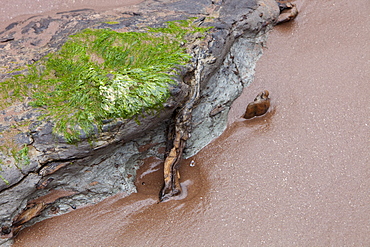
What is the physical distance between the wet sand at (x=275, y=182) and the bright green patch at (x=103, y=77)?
32.3 inches

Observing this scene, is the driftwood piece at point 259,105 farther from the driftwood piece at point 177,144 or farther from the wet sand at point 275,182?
the driftwood piece at point 177,144

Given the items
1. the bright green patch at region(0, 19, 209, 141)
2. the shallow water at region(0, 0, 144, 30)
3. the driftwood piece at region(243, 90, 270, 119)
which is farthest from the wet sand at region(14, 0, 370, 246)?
the shallow water at region(0, 0, 144, 30)

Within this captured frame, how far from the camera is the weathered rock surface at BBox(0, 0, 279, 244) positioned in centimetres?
274

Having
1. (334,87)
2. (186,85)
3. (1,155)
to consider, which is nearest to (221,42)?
(186,85)

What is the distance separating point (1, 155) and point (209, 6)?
263 cm

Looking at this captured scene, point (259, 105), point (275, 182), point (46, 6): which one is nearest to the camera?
point (275, 182)

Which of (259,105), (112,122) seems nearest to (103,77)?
(112,122)

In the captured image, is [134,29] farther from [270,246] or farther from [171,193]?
[270,246]

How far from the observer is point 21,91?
9.89ft

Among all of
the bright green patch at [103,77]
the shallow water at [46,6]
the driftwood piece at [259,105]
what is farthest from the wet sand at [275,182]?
the shallow water at [46,6]

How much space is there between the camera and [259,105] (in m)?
3.31

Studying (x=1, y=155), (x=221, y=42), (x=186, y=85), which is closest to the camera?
(x=1, y=155)

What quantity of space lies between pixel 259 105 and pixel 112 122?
1511 mm

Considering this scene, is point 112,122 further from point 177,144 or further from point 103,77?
point 177,144
